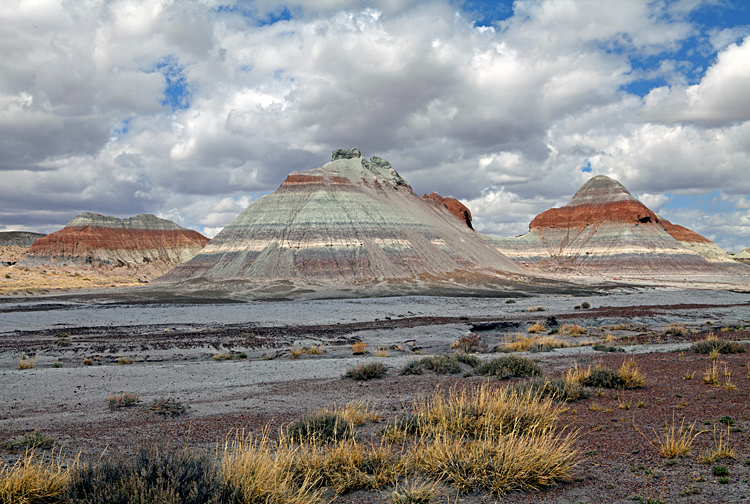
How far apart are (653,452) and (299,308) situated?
38.7 meters

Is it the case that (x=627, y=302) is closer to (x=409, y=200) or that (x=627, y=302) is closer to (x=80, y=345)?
(x=80, y=345)

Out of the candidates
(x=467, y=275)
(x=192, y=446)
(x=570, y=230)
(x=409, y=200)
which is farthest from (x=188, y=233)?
(x=192, y=446)

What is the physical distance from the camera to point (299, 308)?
4366 centimetres

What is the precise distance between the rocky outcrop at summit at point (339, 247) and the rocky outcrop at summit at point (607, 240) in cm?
2859

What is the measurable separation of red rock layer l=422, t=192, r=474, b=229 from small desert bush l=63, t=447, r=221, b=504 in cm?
11401

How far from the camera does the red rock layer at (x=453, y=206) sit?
119938mm

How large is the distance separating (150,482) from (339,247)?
77583 mm

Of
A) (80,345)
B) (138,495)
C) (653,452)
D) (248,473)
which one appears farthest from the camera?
(80,345)

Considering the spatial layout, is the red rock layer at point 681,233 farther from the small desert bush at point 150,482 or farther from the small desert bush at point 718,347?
the small desert bush at point 150,482

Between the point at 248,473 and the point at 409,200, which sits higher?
the point at 409,200

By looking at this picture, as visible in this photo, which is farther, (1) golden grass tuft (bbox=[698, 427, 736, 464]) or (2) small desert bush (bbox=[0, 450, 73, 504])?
(1) golden grass tuft (bbox=[698, 427, 736, 464])

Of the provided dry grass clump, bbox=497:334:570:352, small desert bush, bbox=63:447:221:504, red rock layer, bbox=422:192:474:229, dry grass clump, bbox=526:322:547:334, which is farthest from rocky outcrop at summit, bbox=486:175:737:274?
small desert bush, bbox=63:447:221:504

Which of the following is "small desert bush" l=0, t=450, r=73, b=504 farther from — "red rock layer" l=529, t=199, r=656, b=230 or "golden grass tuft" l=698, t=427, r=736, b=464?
"red rock layer" l=529, t=199, r=656, b=230

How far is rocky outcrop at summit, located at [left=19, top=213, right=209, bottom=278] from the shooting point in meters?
120
